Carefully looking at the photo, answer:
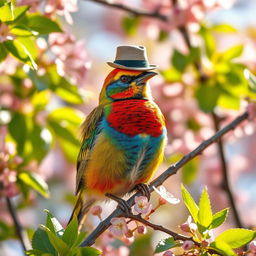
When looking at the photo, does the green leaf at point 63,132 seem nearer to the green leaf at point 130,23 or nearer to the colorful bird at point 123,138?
the colorful bird at point 123,138

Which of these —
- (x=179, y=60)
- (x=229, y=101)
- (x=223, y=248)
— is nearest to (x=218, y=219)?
(x=223, y=248)

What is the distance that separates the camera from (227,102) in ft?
14.1

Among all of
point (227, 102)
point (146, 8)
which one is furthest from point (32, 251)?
point (146, 8)

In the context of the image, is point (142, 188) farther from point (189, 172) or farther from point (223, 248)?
point (189, 172)

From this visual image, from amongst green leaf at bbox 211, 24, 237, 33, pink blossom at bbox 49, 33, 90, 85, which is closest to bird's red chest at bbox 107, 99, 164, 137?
pink blossom at bbox 49, 33, 90, 85

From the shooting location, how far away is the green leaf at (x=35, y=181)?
361 centimetres

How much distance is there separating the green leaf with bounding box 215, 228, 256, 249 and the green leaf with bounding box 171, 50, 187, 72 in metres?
1.88

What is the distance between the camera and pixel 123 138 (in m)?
3.39

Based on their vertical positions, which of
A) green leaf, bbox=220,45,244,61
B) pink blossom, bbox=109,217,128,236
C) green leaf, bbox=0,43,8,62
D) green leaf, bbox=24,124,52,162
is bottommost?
pink blossom, bbox=109,217,128,236

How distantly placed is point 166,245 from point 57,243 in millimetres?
396

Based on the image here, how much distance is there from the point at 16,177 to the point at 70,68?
0.64 metres

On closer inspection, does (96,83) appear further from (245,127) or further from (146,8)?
(245,127)

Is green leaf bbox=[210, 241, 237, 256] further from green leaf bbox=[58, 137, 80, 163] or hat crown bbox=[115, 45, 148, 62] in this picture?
green leaf bbox=[58, 137, 80, 163]

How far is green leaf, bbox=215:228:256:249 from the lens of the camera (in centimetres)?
265
